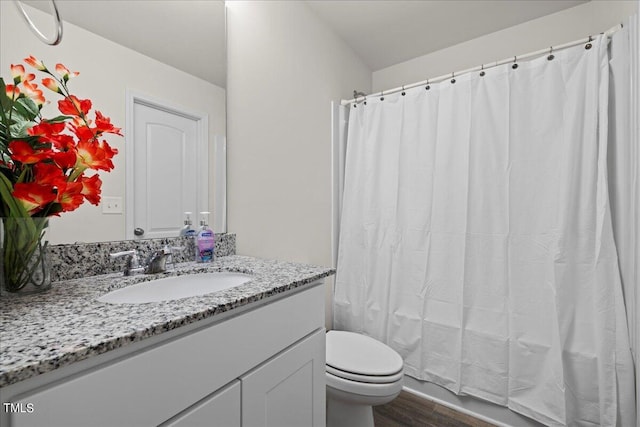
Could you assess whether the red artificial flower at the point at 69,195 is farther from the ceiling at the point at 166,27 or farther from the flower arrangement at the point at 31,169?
the ceiling at the point at 166,27


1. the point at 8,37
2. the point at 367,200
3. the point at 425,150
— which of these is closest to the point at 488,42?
the point at 425,150

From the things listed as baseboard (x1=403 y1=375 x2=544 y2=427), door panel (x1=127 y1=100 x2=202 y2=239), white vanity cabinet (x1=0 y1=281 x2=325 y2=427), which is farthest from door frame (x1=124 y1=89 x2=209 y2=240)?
baseboard (x1=403 y1=375 x2=544 y2=427)

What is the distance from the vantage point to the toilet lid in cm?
126

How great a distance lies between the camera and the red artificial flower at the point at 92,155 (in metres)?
0.70

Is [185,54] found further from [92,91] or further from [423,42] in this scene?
[423,42]

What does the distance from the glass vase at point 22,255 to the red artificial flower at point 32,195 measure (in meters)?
0.04

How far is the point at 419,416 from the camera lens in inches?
62.9

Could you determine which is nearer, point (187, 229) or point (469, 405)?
point (187, 229)

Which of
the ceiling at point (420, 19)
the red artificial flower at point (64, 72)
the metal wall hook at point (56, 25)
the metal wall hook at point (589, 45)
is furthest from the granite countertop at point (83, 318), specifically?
the ceiling at point (420, 19)

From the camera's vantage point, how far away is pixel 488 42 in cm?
208

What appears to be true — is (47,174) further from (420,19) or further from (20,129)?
(420,19)

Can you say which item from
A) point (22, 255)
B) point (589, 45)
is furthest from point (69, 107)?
point (589, 45)

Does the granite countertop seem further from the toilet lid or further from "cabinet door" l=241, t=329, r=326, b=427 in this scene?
the toilet lid

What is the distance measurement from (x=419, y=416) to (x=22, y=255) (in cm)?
189
